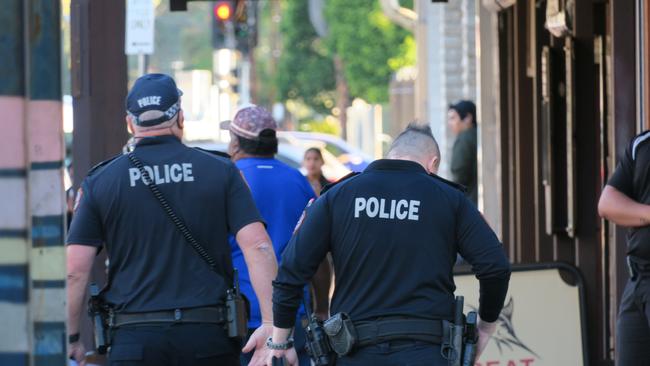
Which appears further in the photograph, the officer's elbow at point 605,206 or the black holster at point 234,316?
the officer's elbow at point 605,206

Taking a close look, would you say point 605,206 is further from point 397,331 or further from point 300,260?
point 300,260

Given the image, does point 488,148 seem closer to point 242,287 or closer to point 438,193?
point 242,287

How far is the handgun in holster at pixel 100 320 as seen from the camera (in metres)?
5.93

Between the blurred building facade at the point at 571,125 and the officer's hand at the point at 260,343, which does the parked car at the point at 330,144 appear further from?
the officer's hand at the point at 260,343

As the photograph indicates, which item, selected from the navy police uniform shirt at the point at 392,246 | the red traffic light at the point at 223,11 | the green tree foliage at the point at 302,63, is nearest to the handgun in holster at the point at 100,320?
the navy police uniform shirt at the point at 392,246

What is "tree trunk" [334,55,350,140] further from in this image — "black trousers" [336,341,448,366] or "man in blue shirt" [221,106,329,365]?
"black trousers" [336,341,448,366]

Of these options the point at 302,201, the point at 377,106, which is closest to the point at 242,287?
the point at 302,201

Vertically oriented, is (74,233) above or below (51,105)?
below

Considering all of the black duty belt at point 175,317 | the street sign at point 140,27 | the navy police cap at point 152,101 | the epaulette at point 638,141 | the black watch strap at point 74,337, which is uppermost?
the street sign at point 140,27

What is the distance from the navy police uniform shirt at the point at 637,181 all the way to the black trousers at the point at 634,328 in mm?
126

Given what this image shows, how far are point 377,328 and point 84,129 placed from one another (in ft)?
13.0

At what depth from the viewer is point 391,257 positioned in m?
5.69

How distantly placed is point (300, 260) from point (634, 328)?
190cm

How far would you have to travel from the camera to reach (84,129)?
917 cm
